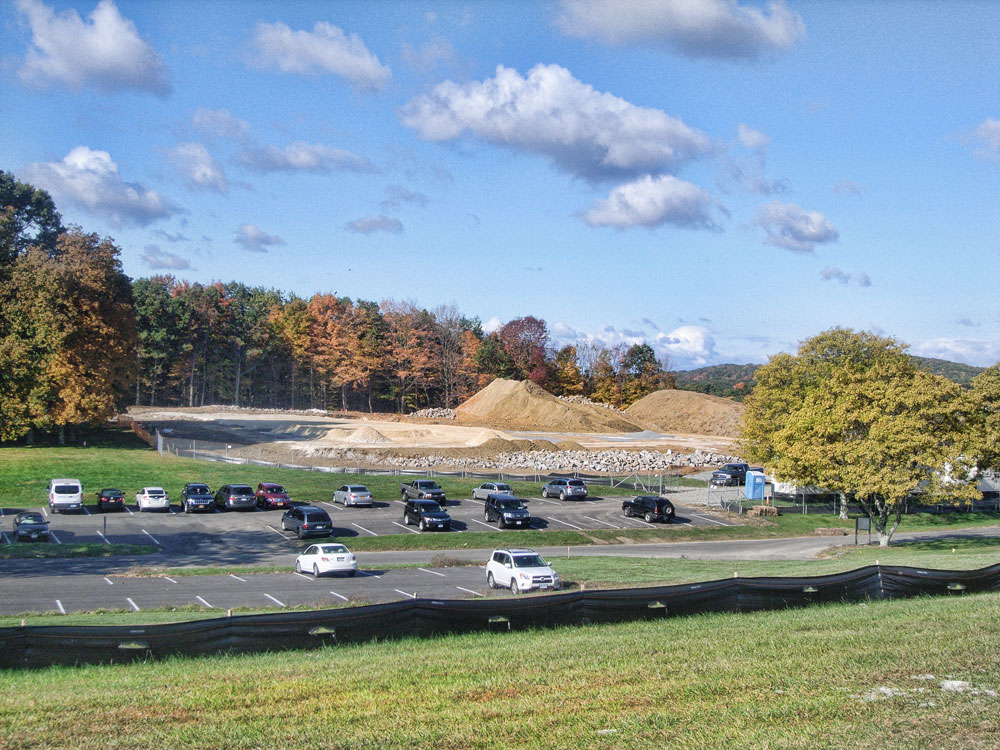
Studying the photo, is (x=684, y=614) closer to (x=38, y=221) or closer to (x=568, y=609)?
(x=568, y=609)

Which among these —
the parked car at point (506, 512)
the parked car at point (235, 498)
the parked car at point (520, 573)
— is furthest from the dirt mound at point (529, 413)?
the parked car at point (520, 573)

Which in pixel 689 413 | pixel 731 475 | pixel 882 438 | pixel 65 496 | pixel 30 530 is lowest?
pixel 30 530

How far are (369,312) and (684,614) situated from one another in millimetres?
105843

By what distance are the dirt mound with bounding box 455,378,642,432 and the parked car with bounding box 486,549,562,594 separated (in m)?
70.3

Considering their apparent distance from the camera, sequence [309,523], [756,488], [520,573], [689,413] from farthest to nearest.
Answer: [689,413] → [756,488] → [309,523] → [520,573]

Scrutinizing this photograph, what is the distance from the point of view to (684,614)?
55.1 feet

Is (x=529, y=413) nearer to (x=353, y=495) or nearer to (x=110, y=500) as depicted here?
(x=353, y=495)

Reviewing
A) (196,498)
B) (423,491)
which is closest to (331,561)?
(196,498)

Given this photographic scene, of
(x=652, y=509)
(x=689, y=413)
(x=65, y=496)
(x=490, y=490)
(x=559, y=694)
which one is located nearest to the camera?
(x=559, y=694)

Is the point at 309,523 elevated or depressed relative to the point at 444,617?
depressed

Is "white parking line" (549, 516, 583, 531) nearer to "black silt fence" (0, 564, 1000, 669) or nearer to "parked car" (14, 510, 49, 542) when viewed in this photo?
"black silt fence" (0, 564, 1000, 669)

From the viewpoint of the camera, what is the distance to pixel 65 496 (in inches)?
1690

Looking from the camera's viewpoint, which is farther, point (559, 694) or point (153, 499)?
point (153, 499)

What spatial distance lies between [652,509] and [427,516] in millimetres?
14052
